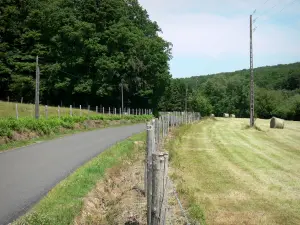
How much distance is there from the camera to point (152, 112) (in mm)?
71062

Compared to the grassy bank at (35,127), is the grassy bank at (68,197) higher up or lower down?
lower down

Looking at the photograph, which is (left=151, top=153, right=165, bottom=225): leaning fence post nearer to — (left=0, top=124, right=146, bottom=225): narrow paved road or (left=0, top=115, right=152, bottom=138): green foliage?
(left=0, top=124, right=146, bottom=225): narrow paved road

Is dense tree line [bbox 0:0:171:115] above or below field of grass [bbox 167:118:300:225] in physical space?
above

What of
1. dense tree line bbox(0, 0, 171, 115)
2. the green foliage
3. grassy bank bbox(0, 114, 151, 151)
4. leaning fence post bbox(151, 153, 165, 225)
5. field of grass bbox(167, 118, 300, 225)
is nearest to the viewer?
leaning fence post bbox(151, 153, 165, 225)

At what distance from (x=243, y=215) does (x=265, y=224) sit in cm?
61

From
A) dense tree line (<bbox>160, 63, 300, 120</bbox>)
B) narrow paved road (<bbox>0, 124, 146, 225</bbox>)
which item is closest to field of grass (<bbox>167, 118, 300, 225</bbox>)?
narrow paved road (<bbox>0, 124, 146, 225</bbox>)

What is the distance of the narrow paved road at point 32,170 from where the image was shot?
8.14 meters

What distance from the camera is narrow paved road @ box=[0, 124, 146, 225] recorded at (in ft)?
26.7

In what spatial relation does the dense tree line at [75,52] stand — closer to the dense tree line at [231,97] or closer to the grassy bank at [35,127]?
the grassy bank at [35,127]

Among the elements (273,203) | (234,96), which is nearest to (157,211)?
(273,203)

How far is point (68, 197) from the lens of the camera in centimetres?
831

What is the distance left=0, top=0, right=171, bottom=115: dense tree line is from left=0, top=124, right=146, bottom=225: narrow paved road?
3965 cm

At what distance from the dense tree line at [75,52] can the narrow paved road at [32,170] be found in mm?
39649

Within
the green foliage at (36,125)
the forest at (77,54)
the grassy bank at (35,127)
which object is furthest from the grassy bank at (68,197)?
the forest at (77,54)
